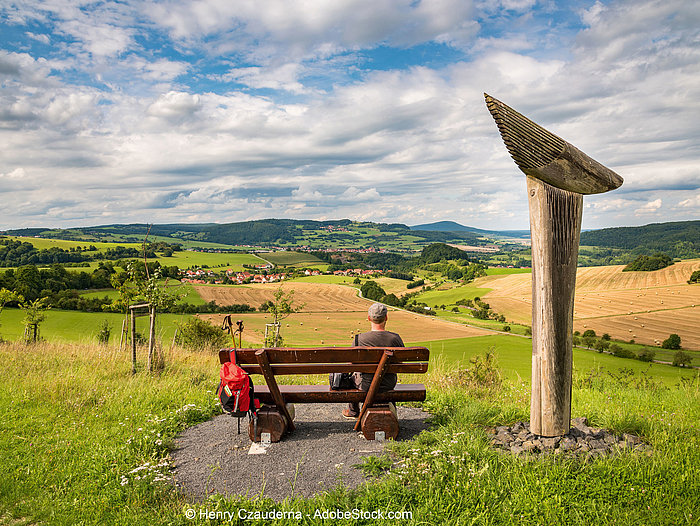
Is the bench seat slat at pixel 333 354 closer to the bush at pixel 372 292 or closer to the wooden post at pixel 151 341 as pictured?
the wooden post at pixel 151 341

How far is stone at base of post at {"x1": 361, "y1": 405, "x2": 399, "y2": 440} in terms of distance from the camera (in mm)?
5062

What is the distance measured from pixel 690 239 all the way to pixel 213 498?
4035 inches

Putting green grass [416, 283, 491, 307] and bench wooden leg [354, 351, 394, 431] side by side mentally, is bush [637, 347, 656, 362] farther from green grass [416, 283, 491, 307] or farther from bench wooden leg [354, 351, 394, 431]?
bench wooden leg [354, 351, 394, 431]

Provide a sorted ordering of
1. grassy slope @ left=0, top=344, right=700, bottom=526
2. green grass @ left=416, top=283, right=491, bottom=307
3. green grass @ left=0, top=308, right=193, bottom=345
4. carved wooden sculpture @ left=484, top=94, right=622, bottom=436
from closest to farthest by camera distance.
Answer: grassy slope @ left=0, top=344, right=700, bottom=526 < carved wooden sculpture @ left=484, top=94, right=622, bottom=436 < green grass @ left=0, top=308, right=193, bottom=345 < green grass @ left=416, top=283, right=491, bottom=307

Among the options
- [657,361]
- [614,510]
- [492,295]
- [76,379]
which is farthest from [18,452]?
[492,295]

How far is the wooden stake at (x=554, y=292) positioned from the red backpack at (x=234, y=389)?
3.41 m

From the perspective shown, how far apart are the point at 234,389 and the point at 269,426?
0.69 m

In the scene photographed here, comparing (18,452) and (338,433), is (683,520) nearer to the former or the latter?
(338,433)

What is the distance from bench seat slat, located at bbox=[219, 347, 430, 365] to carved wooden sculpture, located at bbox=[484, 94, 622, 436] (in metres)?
1.35

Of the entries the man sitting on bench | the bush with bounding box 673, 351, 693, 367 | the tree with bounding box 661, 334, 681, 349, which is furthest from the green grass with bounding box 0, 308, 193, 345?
the tree with bounding box 661, 334, 681, 349

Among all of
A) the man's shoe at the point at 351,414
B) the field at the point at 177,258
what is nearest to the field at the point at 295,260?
the field at the point at 177,258

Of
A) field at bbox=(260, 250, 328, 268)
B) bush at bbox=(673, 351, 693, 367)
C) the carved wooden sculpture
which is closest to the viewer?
the carved wooden sculpture

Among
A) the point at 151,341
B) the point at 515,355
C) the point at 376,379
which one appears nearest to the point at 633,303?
the point at 515,355

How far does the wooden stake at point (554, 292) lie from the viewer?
4.58 metres
